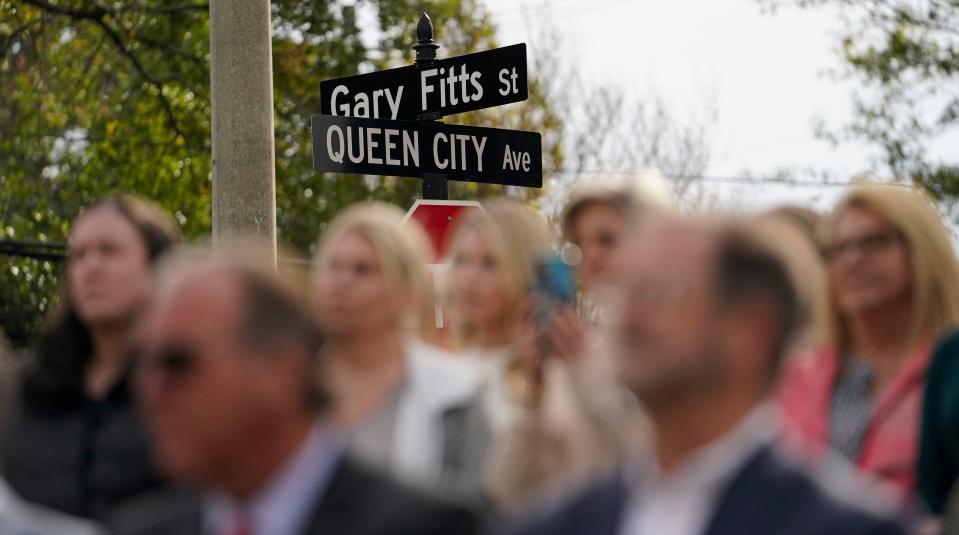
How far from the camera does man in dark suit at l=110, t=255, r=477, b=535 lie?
3047 mm

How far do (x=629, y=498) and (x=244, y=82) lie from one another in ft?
21.7

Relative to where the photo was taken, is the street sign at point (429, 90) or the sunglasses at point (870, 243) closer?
the sunglasses at point (870, 243)

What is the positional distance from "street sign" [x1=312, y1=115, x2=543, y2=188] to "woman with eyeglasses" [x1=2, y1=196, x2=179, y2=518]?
175 inches

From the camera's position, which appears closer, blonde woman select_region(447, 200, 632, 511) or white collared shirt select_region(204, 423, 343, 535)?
white collared shirt select_region(204, 423, 343, 535)

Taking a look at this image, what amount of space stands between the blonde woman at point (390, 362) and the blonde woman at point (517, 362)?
0.31ft

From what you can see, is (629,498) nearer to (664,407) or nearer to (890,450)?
(664,407)

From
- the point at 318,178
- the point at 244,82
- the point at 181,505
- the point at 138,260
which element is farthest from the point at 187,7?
the point at 181,505

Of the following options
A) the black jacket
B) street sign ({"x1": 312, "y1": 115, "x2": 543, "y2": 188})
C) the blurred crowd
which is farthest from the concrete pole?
the black jacket

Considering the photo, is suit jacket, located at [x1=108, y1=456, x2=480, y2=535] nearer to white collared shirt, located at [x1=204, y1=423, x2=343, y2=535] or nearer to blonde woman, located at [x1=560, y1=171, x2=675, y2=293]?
white collared shirt, located at [x1=204, y1=423, x2=343, y2=535]

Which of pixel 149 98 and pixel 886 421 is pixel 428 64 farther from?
pixel 149 98

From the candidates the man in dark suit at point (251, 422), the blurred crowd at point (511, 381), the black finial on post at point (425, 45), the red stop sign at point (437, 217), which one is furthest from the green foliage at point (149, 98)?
the man in dark suit at point (251, 422)

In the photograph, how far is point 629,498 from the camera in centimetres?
301

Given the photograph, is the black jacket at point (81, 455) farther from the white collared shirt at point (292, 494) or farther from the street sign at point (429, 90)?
the street sign at point (429, 90)

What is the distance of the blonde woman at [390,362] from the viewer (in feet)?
14.2
